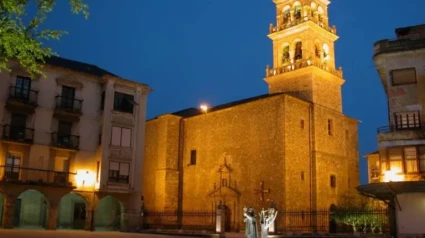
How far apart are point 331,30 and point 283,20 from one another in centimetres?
452

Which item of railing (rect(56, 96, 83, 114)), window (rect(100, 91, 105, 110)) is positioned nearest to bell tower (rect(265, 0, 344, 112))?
window (rect(100, 91, 105, 110))

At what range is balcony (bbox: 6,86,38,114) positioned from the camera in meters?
29.0

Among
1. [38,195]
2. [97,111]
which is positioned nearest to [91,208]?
[38,195]

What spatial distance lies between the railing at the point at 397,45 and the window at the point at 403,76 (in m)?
1.20

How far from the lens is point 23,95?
1173 inches

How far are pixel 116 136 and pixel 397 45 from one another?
1901cm

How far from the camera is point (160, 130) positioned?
4294 cm

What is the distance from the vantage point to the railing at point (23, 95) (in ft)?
96.1

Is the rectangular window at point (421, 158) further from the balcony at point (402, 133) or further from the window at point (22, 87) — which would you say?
the window at point (22, 87)

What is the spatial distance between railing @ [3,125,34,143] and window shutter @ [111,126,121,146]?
5.40m

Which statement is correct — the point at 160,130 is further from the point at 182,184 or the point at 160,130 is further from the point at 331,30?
the point at 331,30

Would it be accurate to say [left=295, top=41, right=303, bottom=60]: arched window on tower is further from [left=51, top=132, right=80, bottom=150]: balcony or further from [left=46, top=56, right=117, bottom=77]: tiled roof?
[left=51, top=132, right=80, bottom=150]: balcony

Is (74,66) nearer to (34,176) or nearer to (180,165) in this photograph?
(34,176)

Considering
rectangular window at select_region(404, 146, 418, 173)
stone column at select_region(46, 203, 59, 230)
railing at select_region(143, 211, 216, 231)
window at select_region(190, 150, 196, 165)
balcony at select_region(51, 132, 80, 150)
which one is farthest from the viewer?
window at select_region(190, 150, 196, 165)
